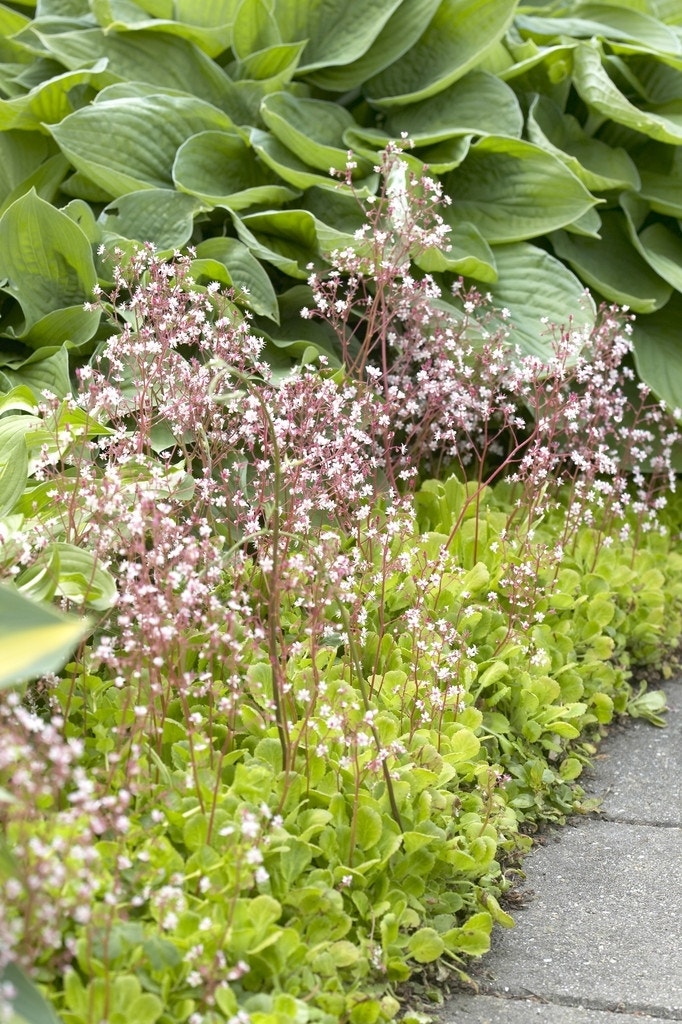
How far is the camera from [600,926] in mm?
2039

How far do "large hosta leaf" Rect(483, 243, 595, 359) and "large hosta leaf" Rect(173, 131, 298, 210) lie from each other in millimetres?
673

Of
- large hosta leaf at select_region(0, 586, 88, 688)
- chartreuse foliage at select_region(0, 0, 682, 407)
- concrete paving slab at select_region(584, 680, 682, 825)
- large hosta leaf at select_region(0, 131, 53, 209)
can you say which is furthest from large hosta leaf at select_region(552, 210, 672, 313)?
large hosta leaf at select_region(0, 586, 88, 688)

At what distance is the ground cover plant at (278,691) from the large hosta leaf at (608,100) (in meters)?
0.87

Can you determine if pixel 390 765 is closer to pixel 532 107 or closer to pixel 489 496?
pixel 489 496

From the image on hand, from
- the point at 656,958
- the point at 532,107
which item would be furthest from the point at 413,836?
the point at 532,107

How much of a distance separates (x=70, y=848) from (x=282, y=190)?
2.32 meters

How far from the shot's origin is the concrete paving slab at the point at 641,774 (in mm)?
2451

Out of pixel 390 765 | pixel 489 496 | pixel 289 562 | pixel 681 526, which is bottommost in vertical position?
pixel 681 526

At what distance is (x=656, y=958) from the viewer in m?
1.95

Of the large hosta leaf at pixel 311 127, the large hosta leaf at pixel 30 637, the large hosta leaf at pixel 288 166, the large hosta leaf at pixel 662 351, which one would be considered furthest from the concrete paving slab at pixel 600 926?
the large hosta leaf at pixel 311 127

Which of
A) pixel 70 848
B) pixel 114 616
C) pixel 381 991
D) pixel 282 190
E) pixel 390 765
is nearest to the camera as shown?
pixel 70 848

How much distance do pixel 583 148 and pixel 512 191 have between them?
502 mm

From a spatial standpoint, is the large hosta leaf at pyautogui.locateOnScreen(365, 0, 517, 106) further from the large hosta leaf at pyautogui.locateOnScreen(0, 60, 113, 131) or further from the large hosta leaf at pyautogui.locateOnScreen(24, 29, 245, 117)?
the large hosta leaf at pyautogui.locateOnScreen(0, 60, 113, 131)

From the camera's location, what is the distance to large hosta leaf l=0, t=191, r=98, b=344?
2.94 m
